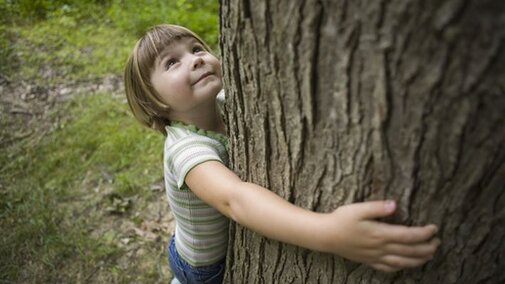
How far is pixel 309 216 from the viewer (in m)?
1.10

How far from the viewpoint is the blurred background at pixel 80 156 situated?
115 inches

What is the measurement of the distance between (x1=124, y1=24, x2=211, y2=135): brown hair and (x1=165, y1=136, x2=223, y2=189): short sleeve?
0.75 ft

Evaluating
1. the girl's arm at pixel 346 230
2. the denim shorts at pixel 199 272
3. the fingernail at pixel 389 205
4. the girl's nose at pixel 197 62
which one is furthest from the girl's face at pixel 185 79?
the fingernail at pixel 389 205

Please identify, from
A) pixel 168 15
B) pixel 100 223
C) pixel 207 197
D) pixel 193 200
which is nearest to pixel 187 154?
pixel 207 197

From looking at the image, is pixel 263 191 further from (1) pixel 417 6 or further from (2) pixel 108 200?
(2) pixel 108 200

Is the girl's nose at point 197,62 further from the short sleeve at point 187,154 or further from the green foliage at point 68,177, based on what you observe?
the green foliage at point 68,177

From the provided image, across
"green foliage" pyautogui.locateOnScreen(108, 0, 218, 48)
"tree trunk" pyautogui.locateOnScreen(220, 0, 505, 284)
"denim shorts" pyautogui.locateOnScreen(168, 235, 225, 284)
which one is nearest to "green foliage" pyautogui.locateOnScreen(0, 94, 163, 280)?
"denim shorts" pyautogui.locateOnScreen(168, 235, 225, 284)

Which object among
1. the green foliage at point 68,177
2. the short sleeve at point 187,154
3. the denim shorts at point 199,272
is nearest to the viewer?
the short sleeve at point 187,154

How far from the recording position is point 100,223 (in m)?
3.15

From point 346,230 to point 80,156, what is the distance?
3197mm

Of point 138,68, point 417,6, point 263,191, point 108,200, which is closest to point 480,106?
point 417,6

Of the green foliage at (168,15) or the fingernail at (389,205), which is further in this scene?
the green foliage at (168,15)

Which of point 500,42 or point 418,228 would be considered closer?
point 500,42

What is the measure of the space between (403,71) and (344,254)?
1.57 feet
